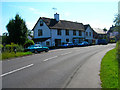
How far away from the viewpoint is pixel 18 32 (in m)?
27.8

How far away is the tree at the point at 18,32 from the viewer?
2772 cm

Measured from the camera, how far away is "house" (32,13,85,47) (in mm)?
39753

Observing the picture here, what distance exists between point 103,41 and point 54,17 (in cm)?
2224

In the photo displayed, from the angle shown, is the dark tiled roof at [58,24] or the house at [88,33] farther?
the house at [88,33]

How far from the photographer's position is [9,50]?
64.7 ft

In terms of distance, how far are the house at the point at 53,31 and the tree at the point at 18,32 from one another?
1111 cm

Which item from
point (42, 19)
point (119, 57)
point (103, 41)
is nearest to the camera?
point (119, 57)

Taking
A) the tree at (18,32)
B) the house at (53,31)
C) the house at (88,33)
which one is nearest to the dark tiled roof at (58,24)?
the house at (53,31)

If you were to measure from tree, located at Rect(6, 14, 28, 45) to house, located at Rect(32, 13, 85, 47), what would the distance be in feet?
36.5

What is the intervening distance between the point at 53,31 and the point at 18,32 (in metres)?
14.3

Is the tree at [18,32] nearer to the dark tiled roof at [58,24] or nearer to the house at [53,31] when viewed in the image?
the house at [53,31]

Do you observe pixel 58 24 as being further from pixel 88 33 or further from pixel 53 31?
pixel 88 33

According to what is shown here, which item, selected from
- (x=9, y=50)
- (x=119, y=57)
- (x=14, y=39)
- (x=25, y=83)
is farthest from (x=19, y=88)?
(x=14, y=39)

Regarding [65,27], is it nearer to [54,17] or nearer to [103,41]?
[54,17]
